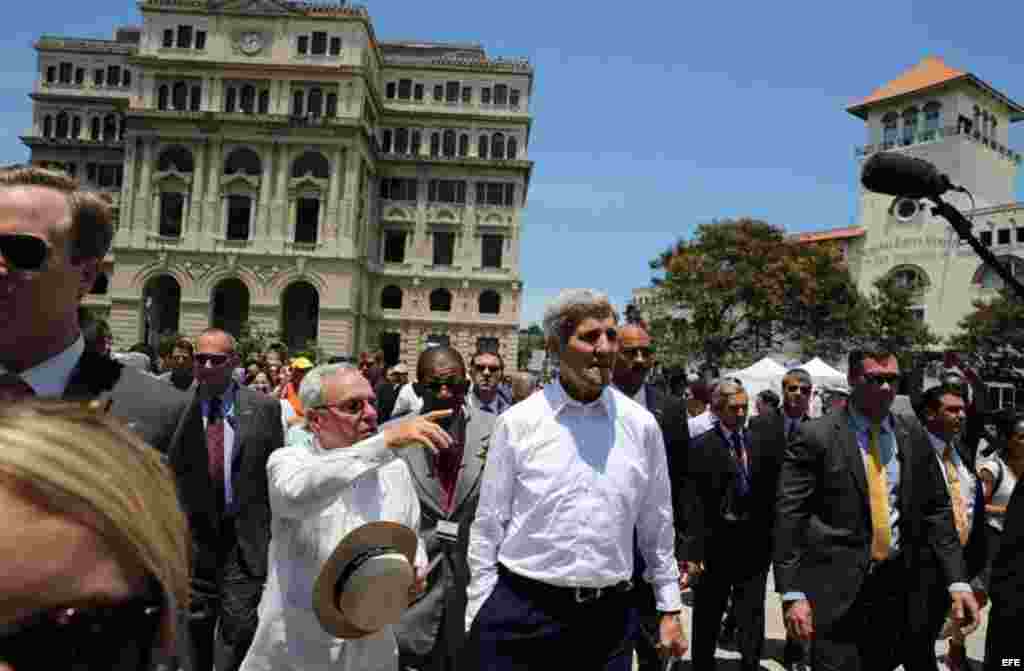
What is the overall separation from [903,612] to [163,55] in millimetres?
50721

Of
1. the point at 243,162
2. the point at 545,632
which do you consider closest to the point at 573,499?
the point at 545,632

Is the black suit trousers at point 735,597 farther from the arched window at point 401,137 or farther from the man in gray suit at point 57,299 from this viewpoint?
the arched window at point 401,137

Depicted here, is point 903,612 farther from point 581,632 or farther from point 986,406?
point 986,406

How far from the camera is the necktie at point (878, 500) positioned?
13.3ft

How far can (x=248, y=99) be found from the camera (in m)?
47.2

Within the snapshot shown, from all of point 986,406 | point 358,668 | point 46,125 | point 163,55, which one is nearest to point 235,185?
point 163,55

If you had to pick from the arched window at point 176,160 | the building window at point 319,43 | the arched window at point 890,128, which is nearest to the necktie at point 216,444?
the arched window at point 176,160

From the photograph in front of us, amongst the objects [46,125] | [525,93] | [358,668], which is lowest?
[358,668]

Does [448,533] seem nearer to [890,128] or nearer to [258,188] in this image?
[258,188]

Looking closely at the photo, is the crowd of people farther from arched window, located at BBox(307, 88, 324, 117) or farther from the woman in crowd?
arched window, located at BBox(307, 88, 324, 117)

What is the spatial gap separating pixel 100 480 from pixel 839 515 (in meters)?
3.85

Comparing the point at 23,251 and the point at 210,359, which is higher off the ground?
the point at 23,251

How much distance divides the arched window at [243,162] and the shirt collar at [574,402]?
154 feet

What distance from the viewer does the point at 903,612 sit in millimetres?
4102
